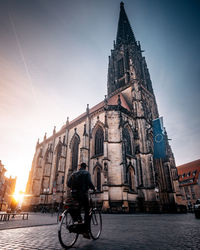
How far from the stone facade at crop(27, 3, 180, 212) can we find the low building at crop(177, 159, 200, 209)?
18175 mm

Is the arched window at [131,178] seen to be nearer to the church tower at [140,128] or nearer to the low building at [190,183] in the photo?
the church tower at [140,128]

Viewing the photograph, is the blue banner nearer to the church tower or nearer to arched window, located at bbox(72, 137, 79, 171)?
the church tower

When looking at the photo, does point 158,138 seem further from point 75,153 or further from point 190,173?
point 190,173

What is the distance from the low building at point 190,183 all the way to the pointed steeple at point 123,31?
34983 mm

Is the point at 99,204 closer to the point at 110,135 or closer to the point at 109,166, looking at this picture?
the point at 109,166

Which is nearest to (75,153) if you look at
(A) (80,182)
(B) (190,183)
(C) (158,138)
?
(C) (158,138)

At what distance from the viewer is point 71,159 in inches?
1010

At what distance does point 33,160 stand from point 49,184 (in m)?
13.6

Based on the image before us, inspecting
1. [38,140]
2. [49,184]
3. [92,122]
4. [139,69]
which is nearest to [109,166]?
[92,122]

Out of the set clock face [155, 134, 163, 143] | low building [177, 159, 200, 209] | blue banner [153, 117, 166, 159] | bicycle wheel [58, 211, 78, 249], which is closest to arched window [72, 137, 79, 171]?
blue banner [153, 117, 166, 159]

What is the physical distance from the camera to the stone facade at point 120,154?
1798 cm

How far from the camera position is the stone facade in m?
18.0

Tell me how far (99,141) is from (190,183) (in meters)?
30.1

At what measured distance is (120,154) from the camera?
19047mm
